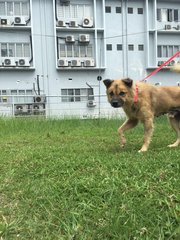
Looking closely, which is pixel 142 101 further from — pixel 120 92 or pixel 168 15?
pixel 168 15

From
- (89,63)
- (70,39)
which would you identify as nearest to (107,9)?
(70,39)

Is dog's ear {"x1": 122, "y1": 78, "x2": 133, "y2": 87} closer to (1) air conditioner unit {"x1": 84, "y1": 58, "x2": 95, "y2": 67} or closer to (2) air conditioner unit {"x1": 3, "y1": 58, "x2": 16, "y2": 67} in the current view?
(2) air conditioner unit {"x1": 3, "y1": 58, "x2": 16, "y2": 67}

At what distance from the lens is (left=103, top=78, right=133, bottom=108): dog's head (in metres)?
4.51

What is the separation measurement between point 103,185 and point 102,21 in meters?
24.6

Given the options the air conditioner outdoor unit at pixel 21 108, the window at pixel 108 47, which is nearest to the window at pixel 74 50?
the window at pixel 108 47

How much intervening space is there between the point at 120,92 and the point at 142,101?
409 mm

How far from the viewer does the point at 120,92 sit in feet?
14.8

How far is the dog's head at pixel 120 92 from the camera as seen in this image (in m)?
4.51

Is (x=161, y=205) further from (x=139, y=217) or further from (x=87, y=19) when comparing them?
(x=87, y=19)

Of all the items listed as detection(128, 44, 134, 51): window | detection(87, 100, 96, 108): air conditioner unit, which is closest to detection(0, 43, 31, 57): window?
detection(128, 44, 134, 51): window

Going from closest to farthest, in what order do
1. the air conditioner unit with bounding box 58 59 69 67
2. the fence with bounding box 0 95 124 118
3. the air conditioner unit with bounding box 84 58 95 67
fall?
the fence with bounding box 0 95 124 118, the air conditioner unit with bounding box 58 59 69 67, the air conditioner unit with bounding box 84 58 95 67

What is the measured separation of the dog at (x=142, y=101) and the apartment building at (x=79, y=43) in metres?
18.2

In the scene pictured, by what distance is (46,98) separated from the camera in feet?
66.4

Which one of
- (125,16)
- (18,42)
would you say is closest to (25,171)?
(18,42)
